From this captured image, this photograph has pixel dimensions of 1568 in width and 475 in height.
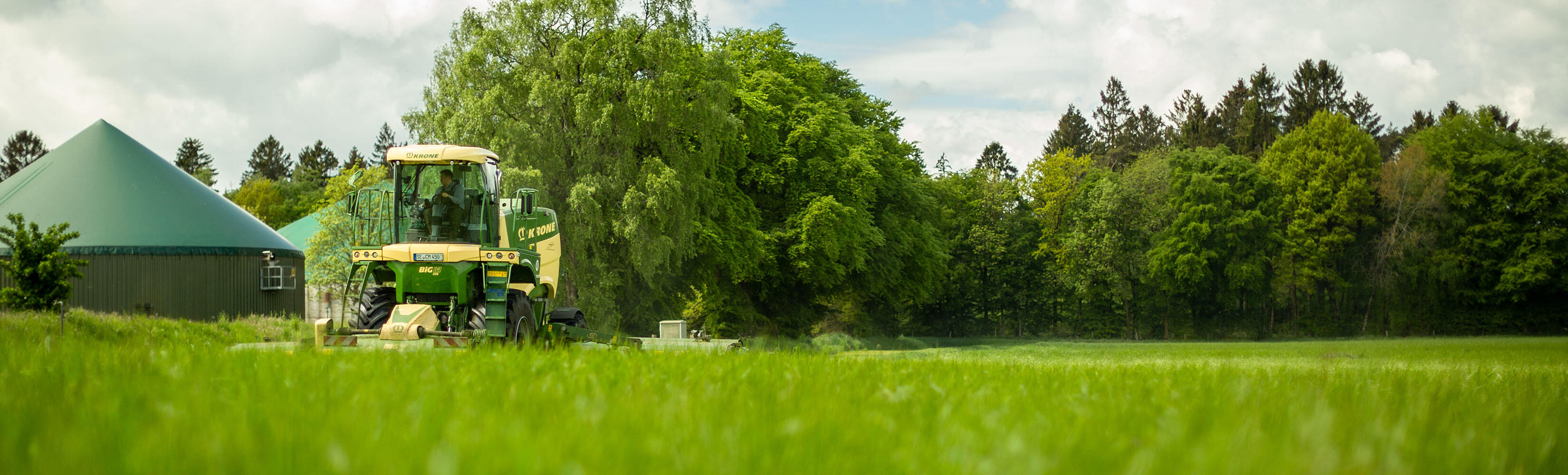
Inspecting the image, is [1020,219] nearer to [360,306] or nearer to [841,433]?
[360,306]

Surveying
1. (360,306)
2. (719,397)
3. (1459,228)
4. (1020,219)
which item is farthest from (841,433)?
(1459,228)

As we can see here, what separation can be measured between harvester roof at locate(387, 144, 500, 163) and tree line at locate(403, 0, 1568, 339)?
38.7 ft

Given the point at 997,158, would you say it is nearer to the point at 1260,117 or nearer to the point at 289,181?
the point at 1260,117

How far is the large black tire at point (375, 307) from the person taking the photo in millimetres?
12445

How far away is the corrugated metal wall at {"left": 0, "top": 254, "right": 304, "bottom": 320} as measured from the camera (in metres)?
29.5

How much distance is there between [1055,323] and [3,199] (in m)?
50.1

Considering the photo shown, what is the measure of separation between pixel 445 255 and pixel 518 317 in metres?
1.21

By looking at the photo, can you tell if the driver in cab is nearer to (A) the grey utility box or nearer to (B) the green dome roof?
(A) the grey utility box

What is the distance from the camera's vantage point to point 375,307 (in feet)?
41.3

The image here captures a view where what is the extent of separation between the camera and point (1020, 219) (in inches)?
2219

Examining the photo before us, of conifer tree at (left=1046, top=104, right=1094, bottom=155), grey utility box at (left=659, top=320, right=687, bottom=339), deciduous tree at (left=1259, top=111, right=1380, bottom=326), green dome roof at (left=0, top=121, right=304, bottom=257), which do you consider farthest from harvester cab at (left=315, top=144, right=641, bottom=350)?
conifer tree at (left=1046, top=104, right=1094, bottom=155)

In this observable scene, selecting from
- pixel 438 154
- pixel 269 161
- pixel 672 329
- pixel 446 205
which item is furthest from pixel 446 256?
pixel 269 161

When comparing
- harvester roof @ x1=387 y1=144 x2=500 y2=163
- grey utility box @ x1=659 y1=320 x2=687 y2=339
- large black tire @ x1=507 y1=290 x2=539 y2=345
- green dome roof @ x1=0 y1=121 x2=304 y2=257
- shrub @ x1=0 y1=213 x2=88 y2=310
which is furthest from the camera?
green dome roof @ x1=0 y1=121 x2=304 y2=257

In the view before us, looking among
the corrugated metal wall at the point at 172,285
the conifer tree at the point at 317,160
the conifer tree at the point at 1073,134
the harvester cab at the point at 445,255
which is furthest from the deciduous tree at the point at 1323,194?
the conifer tree at the point at 317,160
